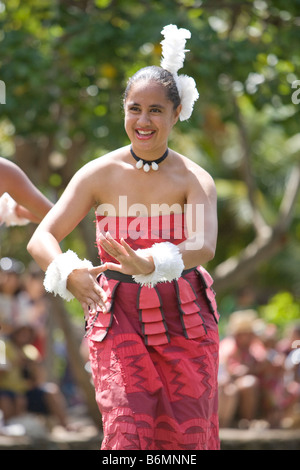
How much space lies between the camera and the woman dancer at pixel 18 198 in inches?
158

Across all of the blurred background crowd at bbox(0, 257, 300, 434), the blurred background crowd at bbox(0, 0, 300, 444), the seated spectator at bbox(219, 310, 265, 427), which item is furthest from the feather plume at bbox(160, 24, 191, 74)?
the seated spectator at bbox(219, 310, 265, 427)

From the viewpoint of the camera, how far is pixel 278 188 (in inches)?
858

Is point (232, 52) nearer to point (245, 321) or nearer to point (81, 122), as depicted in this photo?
point (81, 122)

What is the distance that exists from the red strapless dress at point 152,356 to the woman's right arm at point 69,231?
0.15 m

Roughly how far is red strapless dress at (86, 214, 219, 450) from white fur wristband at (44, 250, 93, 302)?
1.20 feet

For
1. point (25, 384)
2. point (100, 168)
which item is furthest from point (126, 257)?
point (25, 384)

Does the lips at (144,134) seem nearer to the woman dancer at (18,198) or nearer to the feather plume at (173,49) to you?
the feather plume at (173,49)

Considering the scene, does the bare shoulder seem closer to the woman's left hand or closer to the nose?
the nose

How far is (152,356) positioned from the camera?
358 cm

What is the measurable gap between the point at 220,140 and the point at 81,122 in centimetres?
1585

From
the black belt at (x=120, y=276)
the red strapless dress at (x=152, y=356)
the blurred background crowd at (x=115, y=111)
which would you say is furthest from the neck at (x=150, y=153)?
the blurred background crowd at (x=115, y=111)

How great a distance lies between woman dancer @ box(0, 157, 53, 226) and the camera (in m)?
4.01
